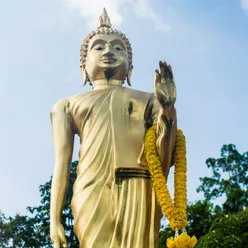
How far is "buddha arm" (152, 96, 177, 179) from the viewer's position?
20.4ft

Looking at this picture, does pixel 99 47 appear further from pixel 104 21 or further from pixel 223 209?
pixel 223 209

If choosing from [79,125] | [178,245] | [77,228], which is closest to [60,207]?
[77,228]

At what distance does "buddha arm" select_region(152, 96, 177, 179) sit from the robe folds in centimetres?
23

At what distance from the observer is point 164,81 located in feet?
19.9

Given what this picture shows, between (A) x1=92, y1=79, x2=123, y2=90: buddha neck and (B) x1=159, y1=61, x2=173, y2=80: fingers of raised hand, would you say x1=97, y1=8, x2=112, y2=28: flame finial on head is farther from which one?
(B) x1=159, y1=61, x2=173, y2=80: fingers of raised hand

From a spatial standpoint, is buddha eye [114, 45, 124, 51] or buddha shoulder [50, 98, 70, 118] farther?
buddha eye [114, 45, 124, 51]

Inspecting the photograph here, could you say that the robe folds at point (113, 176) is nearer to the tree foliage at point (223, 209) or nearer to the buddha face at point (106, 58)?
the buddha face at point (106, 58)

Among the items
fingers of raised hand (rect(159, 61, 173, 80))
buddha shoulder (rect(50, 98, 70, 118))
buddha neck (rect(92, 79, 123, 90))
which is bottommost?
fingers of raised hand (rect(159, 61, 173, 80))

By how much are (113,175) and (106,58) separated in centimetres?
155

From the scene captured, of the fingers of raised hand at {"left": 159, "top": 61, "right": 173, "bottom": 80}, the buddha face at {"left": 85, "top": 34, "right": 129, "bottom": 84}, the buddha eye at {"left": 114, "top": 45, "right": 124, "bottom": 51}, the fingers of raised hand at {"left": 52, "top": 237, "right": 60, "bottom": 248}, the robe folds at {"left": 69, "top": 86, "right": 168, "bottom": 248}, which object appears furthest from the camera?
the buddha eye at {"left": 114, "top": 45, "right": 124, "bottom": 51}

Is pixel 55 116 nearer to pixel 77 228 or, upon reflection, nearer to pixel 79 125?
pixel 79 125

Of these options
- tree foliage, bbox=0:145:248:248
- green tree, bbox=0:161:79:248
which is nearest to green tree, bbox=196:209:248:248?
tree foliage, bbox=0:145:248:248

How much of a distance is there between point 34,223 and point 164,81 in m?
19.2

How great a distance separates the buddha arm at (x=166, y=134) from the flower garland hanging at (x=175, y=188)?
7 centimetres
